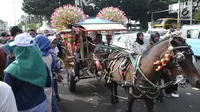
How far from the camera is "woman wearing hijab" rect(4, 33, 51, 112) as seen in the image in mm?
2098

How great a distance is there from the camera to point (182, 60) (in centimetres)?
299

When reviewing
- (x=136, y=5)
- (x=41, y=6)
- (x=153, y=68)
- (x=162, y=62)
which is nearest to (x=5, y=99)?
(x=162, y=62)

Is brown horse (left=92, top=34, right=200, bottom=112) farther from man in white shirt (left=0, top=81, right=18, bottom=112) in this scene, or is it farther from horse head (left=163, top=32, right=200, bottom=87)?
man in white shirt (left=0, top=81, right=18, bottom=112)

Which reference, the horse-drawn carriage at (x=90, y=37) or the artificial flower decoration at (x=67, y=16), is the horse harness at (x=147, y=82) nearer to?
the horse-drawn carriage at (x=90, y=37)

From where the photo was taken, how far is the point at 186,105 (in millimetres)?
→ 5152

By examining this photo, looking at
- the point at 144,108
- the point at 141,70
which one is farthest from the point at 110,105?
the point at 141,70

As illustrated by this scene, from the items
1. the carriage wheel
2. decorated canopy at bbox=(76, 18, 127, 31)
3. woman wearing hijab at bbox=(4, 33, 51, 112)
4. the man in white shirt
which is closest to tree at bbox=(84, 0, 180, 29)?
the carriage wheel

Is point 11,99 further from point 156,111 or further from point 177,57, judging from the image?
point 156,111

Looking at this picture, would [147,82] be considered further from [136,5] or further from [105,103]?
[136,5]

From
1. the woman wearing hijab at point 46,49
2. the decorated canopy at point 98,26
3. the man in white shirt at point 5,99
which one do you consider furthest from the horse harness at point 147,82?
Answer: the man in white shirt at point 5,99

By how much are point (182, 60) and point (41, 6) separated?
36.0 metres

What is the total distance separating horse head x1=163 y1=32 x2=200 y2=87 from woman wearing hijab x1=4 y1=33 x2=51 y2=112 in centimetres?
192

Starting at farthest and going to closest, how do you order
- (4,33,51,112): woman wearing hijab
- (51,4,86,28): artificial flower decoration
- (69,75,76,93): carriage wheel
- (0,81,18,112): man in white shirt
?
(51,4,86,28): artificial flower decoration < (69,75,76,93): carriage wheel < (4,33,51,112): woman wearing hijab < (0,81,18,112): man in white shirt

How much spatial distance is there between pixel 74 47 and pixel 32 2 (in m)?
33.4
